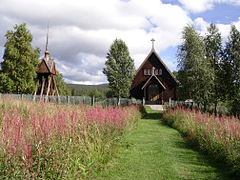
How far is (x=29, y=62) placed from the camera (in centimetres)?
3231

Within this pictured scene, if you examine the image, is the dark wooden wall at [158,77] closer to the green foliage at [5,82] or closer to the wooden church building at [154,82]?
the wooden church building at [154,82]

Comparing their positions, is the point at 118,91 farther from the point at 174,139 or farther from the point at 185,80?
the point at 174,139

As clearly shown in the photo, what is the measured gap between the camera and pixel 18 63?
3206cm

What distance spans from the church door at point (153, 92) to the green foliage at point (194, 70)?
1519 centimetres

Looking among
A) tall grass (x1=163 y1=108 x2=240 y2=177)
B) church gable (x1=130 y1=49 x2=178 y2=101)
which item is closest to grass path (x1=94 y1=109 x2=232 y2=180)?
tall grass (x1=163 y1=108 x2=240 y2=177)

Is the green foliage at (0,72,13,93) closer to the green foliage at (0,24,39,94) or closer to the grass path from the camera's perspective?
the green foliage at (0,24,39,94)

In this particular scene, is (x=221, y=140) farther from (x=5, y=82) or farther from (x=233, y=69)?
(x=5, y=82)

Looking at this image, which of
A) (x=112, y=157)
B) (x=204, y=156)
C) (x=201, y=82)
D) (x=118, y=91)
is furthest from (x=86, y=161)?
(x=118, y=91)

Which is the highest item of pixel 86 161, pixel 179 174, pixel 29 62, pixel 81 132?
pixel 29 62

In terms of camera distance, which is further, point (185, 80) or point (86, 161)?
point (185, 80)

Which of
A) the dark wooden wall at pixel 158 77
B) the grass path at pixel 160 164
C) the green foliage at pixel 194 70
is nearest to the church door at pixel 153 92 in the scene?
the dark wooden wall at pixel 158 77

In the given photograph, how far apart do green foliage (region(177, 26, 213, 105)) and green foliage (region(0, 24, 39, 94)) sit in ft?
67.5

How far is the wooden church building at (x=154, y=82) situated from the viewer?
121ft

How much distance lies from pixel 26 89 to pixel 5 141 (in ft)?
106
